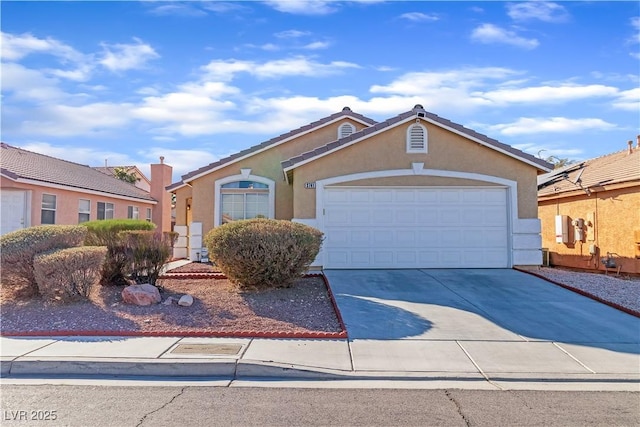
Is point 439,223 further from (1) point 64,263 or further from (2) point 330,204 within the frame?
(1) point 64,263

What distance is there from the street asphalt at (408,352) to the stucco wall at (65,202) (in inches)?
476

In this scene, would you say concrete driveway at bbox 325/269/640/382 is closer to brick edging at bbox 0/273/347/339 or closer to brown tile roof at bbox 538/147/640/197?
brick edging at bbox 0/273/347/339

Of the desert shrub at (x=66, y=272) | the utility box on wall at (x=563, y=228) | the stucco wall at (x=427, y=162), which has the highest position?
the stucco wall at (x=427, y=162)

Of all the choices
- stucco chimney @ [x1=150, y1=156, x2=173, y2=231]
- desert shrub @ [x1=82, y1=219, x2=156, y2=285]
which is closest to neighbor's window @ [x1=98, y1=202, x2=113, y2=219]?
stucco chimney @ [x1=150, y1=156, x2=173, y2=231]

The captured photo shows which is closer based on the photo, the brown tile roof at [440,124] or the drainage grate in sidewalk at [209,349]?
the drainage grate in sidewalk at [209,349]

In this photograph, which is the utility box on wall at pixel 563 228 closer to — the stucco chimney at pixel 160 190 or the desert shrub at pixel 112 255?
the desert shrub at pixel 112 255

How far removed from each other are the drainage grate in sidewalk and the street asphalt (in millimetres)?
14

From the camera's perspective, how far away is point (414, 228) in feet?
42.5

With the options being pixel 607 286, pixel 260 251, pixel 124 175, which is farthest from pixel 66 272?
pixel 124 175

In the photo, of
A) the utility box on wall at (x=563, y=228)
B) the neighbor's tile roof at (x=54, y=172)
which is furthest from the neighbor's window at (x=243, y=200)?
the utility box on wall at (x=563, y=228)

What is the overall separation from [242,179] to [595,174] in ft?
40.2

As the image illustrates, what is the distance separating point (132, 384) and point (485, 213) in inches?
409

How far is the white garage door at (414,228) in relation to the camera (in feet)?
42.0

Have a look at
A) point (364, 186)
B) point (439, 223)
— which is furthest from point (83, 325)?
point (439, 223)
